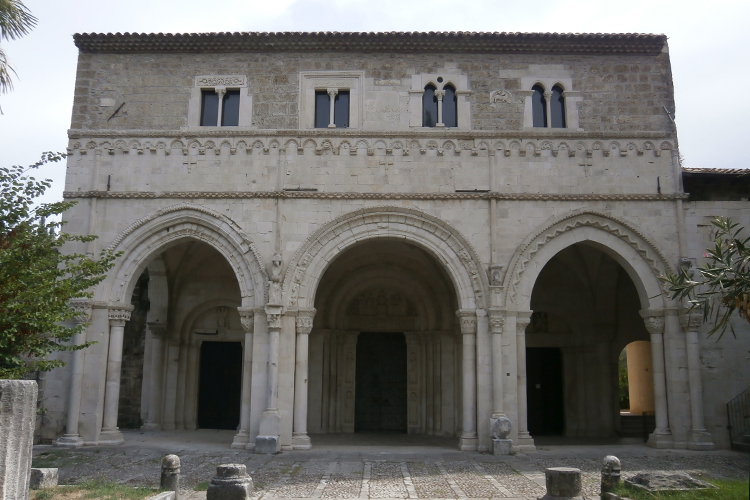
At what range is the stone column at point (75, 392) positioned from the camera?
44.4ft

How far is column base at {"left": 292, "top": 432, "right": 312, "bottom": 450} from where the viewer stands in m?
13.6

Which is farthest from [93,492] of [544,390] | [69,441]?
[544,390]

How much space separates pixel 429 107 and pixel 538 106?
267cm

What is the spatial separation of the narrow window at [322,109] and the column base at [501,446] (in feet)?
27.0

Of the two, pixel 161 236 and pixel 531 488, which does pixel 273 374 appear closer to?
pixel 161 236

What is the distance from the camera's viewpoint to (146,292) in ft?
61.2

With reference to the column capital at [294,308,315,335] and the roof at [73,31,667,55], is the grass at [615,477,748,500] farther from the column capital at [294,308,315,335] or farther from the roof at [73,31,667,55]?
the roof at [73,31,667,55]

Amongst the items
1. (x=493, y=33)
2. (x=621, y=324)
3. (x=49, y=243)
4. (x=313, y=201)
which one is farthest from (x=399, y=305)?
(x=49, y=243)

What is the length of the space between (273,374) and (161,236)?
4.20 meters

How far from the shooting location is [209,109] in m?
15.6

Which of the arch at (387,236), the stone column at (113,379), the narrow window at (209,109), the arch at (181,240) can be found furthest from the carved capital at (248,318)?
the narrow window at (209,109)

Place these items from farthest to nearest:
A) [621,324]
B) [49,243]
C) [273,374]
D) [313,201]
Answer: [621,324]
[313,201]
[273,374]
[49,243]

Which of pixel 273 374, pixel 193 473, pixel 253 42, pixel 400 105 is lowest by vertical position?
pixel 193 473

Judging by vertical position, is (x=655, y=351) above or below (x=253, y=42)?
below
